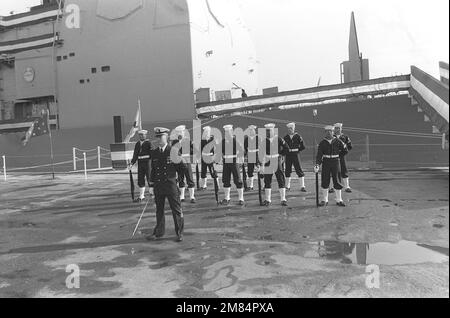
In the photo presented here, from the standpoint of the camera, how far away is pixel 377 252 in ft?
15.3

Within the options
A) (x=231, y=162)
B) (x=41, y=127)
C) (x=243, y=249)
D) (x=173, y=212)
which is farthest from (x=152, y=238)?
(x=41, y=127)

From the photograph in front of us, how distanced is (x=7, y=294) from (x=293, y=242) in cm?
314

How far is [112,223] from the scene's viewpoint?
22.9ft

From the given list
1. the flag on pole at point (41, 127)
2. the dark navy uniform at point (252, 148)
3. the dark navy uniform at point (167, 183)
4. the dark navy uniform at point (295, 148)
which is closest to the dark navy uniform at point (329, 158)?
the dark navy uniform at point (252, 148)

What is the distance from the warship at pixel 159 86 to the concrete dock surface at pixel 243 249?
6.79m

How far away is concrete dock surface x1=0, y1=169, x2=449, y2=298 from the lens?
11.9 ft

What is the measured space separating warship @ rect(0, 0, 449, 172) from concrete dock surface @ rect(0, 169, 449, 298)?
6788 millimetres

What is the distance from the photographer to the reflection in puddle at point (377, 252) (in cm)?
431

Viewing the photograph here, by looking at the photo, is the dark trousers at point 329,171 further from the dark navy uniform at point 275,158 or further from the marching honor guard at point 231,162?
the marching honor guard at point 231,162

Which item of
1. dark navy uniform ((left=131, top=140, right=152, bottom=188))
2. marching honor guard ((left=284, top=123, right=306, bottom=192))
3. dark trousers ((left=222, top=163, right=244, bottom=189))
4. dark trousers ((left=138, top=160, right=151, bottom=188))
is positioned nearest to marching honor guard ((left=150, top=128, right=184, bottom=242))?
dark trousers ((left=222, top=163, right=244, bottom=189))

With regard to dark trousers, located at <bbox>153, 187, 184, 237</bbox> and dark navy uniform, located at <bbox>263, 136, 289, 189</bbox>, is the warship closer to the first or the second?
dark navy uniform, located at <bbox>263, 136, 289, 189</bbox>

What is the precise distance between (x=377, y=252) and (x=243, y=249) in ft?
4.89
